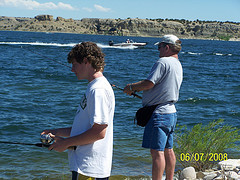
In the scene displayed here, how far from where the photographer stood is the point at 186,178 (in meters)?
5.75

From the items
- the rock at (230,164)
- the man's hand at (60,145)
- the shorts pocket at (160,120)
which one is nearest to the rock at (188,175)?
the rock at (230,164)

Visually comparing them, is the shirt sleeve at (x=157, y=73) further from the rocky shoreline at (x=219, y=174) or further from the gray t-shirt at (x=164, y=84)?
the rocky shoreline at (x=219, y=174)

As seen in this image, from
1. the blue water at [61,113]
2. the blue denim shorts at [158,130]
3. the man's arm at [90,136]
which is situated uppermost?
the man's arm at [90,136]

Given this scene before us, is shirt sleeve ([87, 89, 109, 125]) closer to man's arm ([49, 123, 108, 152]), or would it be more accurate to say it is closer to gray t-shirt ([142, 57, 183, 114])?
man's arm ([49, 123, 108, 152])

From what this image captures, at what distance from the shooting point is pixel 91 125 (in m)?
2.95

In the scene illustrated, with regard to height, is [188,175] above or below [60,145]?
below

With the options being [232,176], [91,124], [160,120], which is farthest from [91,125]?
[232,176]

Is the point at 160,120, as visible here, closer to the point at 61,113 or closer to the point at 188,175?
the point at 188,175

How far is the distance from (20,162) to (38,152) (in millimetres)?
696

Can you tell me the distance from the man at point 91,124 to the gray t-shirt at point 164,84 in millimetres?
1394

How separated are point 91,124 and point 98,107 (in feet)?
0.49

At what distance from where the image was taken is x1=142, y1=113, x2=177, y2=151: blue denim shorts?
4.42 meters

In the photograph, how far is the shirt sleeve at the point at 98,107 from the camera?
290 centimetres

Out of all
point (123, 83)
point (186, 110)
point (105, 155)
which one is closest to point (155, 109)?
point (105, 155)
